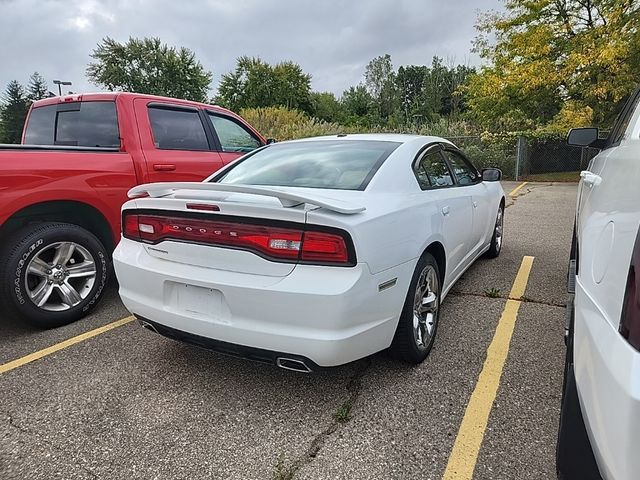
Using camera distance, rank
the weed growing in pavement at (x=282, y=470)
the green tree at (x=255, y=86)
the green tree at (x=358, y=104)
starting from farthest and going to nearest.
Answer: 1. the green tree at (x=358, y=104)
2. the green tree at (x=255, y=86)
3. the weed growing in pavement at (x=282, y=470)

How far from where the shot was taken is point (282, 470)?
1.99 m

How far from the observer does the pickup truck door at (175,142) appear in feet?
14.3

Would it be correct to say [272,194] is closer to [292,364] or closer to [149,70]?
[292,364]

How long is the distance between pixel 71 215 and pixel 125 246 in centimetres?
133

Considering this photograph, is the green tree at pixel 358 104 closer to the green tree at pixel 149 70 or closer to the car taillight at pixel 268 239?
the green tree at pixel 149 70

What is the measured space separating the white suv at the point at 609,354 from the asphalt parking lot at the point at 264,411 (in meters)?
0.80

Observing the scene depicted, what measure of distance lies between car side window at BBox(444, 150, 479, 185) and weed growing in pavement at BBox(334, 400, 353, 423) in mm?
2286

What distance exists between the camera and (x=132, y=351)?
315 cm

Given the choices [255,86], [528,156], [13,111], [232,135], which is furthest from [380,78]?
[232,135]

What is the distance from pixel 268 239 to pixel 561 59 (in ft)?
56.0

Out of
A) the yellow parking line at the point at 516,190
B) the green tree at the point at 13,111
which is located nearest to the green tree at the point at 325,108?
the green tree at the point at 13,111

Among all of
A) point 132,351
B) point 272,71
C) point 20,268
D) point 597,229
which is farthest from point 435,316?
point 272,71

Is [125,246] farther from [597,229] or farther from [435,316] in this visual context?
[597,229]

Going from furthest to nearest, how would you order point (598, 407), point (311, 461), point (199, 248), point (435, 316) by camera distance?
point (435, 316) < point (199, 248) < point (311, 461) < point (598, 407)
